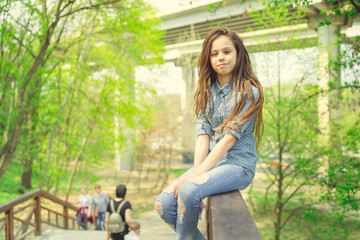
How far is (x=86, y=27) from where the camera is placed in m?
12.4

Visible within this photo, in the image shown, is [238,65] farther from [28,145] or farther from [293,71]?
[28,145]

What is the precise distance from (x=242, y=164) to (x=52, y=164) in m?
11.0

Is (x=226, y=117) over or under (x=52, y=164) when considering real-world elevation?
over

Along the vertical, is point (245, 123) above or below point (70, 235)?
above

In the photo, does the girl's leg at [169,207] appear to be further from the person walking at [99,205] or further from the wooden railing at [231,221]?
the person walking at [99,205]

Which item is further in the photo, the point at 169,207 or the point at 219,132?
the point at 219,132

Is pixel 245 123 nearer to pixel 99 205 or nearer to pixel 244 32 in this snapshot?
pixel 99 205

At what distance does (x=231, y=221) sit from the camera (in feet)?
4.50

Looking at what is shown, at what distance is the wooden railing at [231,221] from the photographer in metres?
1.24

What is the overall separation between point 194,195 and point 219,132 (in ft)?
1.66

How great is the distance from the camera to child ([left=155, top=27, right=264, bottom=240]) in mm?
1867

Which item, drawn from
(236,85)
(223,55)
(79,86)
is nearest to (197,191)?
(236,85)

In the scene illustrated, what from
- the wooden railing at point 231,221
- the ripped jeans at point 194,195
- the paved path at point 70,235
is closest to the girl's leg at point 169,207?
the ripped jeans at point 194,195

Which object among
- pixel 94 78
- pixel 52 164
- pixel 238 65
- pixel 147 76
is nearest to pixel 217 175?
pixel 238 65
